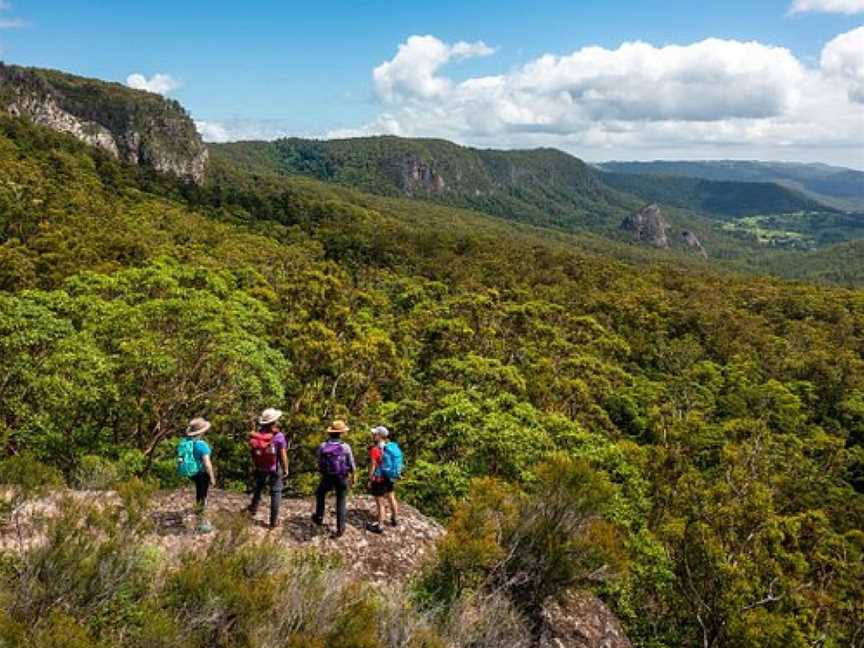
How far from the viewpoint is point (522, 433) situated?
23.5m

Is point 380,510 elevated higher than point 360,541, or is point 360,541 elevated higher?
point 380,510

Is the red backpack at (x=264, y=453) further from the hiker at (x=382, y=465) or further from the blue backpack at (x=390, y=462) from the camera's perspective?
the blue backpack at (x=390, y=462)

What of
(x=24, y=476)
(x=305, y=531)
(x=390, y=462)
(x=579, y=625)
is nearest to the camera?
(x=24, y=476)

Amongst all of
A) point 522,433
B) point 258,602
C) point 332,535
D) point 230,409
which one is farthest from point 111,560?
point 522,433

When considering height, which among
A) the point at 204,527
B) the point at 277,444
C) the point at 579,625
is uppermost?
the point at 277,444

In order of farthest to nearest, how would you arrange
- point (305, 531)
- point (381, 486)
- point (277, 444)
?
point (381, 486) → point (305, 531) → point (277, 444)

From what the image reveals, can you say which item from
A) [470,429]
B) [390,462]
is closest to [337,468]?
[390,462]

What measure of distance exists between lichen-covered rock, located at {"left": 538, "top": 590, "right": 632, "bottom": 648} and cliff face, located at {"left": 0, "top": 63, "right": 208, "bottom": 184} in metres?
188

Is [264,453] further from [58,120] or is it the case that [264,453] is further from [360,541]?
[58,120]

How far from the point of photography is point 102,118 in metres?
188

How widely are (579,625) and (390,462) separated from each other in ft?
17.0

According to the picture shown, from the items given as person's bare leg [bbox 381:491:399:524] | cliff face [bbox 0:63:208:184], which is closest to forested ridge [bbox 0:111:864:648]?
person's bare leg [bbox 381:491:399:524]

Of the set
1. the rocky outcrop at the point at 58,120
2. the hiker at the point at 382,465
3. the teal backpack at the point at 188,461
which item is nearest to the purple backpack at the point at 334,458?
the hiker at the point at 382,465

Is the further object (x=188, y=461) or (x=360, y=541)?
(x=360, y=541)
